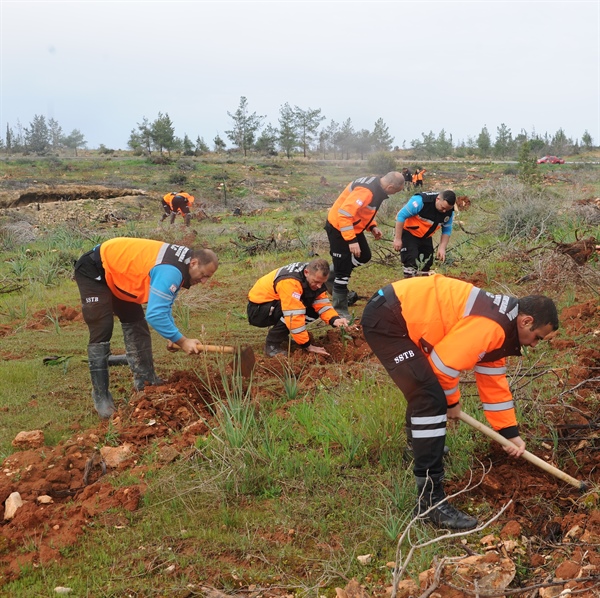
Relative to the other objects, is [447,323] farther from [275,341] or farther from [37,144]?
[37,144]

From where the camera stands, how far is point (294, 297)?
564 centimetres

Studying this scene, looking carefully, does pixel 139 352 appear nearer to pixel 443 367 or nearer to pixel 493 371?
pixel 443 367

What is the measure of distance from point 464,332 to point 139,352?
10.5ft

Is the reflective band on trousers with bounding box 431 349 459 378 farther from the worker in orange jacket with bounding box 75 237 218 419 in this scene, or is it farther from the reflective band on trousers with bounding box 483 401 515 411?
the worker in orange jacket with bounding box 75 237 218 419

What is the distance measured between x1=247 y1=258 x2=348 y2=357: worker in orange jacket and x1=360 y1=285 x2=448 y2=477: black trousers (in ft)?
7.18

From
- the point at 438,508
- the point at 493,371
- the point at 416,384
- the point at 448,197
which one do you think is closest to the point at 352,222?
the point at 448,197

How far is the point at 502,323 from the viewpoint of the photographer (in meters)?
3.03

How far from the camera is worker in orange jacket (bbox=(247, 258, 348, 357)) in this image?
5.63 meters

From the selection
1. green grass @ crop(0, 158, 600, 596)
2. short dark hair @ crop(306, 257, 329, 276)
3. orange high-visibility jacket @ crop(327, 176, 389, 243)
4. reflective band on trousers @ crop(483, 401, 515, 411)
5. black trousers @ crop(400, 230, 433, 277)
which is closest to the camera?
green grass @ crop(0, 158, 600, 596)

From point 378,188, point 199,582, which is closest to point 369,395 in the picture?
point 199,582

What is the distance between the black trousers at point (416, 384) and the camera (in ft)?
10.3

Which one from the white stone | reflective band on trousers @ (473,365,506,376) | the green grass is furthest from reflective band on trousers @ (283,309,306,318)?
the white stone

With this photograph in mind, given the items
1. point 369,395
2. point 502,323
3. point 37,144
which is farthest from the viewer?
point 37,144

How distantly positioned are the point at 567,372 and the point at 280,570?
250 cm
